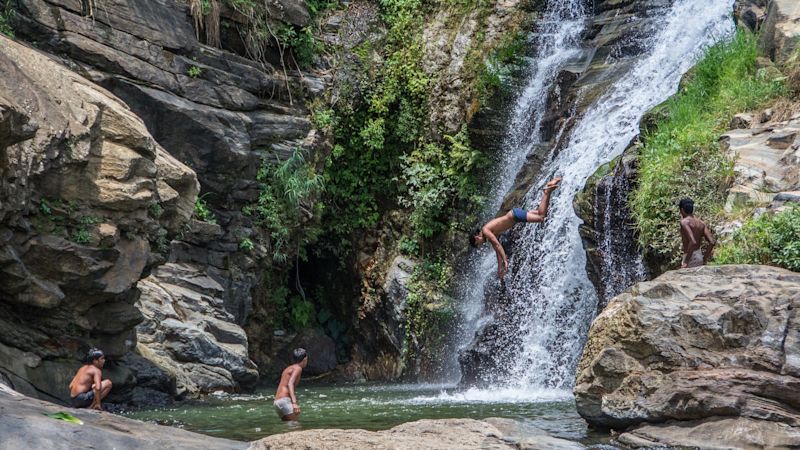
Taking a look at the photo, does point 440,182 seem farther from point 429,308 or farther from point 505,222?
point 505,222

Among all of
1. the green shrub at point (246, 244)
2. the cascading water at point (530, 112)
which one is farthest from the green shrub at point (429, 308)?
the green shrub at point (246, 244)

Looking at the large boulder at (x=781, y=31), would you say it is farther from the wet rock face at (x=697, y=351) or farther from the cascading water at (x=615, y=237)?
the wet rock face at (x=697, y=351)

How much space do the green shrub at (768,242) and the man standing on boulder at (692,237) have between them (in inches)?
19.0

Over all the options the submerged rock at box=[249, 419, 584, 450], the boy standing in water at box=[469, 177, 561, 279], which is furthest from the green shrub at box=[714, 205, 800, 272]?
the submerged rock at box=[249, 419, 584, 450]

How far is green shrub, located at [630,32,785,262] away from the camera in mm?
12367

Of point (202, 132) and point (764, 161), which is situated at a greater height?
point (202, 132)

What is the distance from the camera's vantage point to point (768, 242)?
32.3ft

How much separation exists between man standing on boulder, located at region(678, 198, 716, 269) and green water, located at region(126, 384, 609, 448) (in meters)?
2.47

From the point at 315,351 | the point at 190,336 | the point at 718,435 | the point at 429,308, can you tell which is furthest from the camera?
the point at 315,351

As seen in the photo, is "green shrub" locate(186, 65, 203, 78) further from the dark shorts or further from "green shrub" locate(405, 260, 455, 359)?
the dark shorts

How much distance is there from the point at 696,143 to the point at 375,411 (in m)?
6.10

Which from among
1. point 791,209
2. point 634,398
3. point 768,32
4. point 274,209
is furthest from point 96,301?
point 768,32

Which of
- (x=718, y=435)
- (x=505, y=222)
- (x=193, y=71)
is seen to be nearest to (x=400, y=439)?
(x=718, y=435)

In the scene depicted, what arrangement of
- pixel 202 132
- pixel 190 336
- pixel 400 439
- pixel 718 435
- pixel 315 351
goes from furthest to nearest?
pixel 315 351, pixel 202 132, pixel 190 336, pixel 718 435, pixel 400 439
